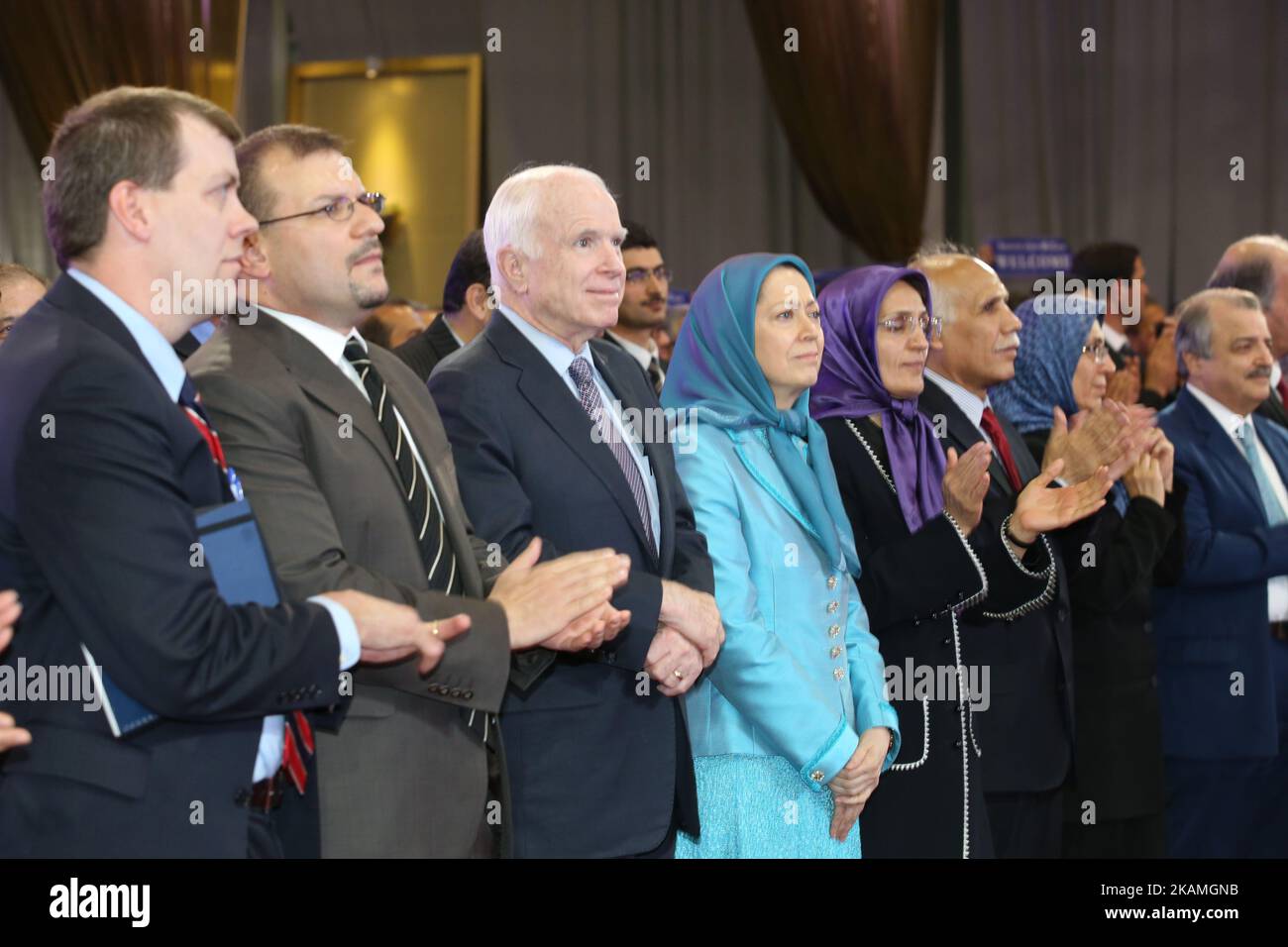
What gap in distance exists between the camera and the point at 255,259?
2217 mm

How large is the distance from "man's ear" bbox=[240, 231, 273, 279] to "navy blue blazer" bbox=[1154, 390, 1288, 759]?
2373mm

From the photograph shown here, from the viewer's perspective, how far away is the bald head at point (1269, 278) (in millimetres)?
4391

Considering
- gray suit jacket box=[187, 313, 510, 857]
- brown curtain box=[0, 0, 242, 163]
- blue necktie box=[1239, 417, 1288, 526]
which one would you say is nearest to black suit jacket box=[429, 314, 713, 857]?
gray suit jacket box=[187, 313, 510, 857]

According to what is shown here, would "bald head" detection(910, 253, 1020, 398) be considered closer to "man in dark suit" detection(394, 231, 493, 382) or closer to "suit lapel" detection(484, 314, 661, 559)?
"suit lapel" detection(484, 314, 661, 559)

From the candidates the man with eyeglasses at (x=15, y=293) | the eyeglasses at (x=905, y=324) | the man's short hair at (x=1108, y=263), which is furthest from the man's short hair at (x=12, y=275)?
the man's short hair at (x=1108, y=263)

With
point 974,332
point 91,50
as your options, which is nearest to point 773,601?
point 974,332

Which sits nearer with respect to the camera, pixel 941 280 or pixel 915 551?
pixel 915 551

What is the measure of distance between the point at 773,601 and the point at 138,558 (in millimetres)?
1390

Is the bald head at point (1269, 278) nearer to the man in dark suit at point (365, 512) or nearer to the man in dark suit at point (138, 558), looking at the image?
the man in dark suit at point (365, 512)

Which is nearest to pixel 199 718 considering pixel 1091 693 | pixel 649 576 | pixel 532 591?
pixel 532 591

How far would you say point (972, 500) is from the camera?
2961 millimetres

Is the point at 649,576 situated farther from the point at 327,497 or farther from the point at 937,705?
the point at 937,705

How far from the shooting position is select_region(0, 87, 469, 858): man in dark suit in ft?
5.51

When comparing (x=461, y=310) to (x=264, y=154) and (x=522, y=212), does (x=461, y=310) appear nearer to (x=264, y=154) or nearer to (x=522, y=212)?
(x=522, y=212)
